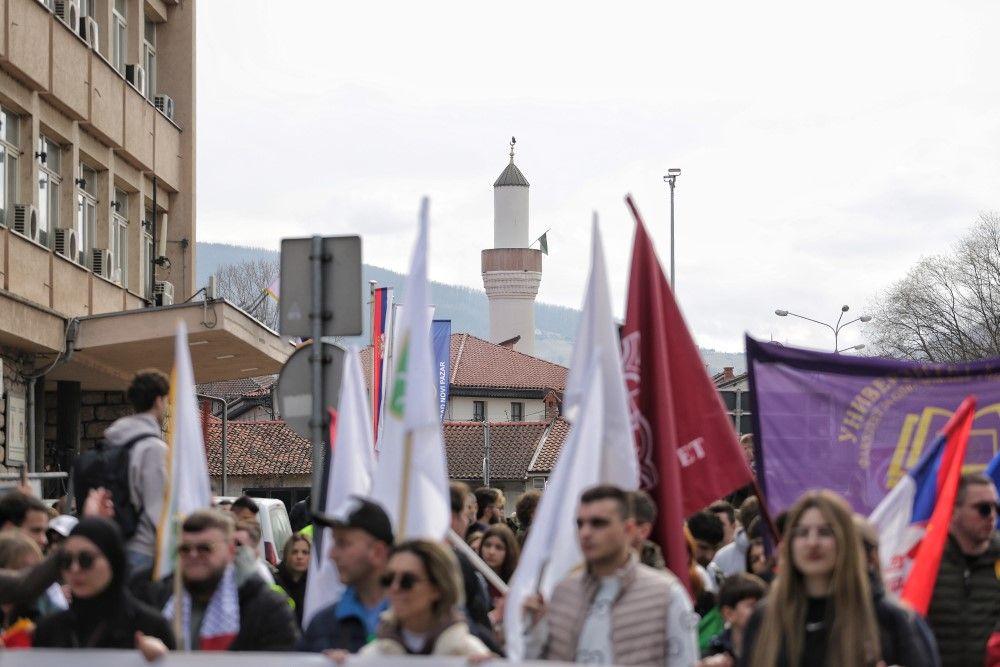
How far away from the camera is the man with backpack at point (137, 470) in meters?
9.39

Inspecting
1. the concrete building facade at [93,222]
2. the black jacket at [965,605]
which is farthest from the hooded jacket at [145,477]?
the concrete building facade at [93,222]

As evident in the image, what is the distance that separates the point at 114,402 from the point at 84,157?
5.25 meters

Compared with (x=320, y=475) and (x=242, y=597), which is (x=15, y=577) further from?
(x=320, y=475)

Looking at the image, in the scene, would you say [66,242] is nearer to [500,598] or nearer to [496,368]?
[500,598]

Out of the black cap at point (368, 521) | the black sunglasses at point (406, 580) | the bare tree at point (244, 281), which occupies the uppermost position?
the bare tree at point (244, 281)

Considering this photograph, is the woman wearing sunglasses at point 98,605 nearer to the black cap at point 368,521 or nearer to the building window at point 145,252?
the black cap at point 368,521

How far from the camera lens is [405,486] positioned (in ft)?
24.6

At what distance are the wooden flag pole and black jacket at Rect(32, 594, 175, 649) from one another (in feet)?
3.44

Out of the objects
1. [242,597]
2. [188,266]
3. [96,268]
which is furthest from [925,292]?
[242,597]

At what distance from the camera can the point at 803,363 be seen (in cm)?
1124

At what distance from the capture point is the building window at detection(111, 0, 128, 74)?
2709cm

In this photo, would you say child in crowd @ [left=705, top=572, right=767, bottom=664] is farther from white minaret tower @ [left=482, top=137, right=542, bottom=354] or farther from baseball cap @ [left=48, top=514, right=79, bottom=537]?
white minaret tower @ [left=482, top=137, right=542, bottom=354]

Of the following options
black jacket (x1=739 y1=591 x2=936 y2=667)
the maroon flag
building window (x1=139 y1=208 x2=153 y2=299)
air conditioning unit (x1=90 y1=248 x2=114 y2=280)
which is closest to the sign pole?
the maroon flag

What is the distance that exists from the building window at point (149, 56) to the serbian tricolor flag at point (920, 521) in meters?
22.8
